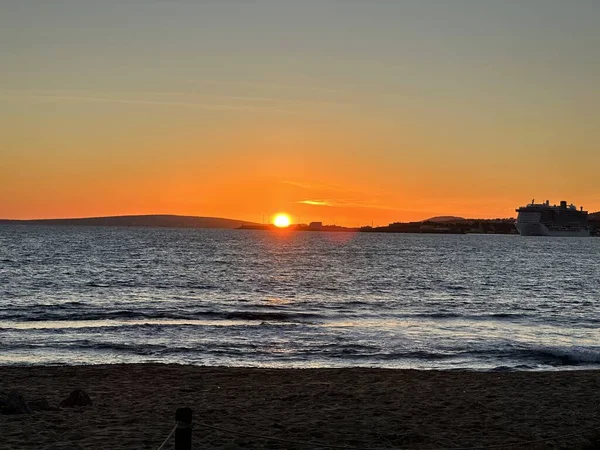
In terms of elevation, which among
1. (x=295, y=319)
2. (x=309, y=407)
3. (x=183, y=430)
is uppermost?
(x=183, y=430)

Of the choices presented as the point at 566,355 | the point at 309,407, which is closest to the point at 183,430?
the point at 309,407

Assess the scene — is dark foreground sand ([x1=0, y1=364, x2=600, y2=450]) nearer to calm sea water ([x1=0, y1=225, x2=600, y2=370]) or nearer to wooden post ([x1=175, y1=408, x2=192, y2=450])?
wooden post ([x1=175, y1=408, x2=192, y2=450])

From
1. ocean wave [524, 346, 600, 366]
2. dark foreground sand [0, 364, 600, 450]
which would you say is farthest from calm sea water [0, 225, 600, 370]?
dark foreground sand [0, 364, 600, 450]

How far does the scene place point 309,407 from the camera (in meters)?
13.7

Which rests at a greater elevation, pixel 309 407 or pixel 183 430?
pixel 183 430

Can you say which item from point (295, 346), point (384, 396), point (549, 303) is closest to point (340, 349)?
point (295, 346)

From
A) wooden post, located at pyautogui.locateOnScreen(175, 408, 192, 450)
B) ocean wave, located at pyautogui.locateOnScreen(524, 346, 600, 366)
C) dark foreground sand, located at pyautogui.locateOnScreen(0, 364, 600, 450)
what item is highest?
wooden post, located at pyautogui.locateOnScreen(175, 408, 192, 450)

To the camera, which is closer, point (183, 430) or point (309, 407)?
point (183, 430)

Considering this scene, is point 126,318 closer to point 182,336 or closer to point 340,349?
point 182,336

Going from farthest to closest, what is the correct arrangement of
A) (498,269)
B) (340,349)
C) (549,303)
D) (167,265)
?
(498,269)
(167,265)
(549,303)
(340,349)

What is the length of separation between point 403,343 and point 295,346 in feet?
14.5

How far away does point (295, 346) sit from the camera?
2539 centimetres

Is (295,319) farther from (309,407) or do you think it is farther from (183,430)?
(183,430)

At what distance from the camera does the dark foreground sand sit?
1106cm
